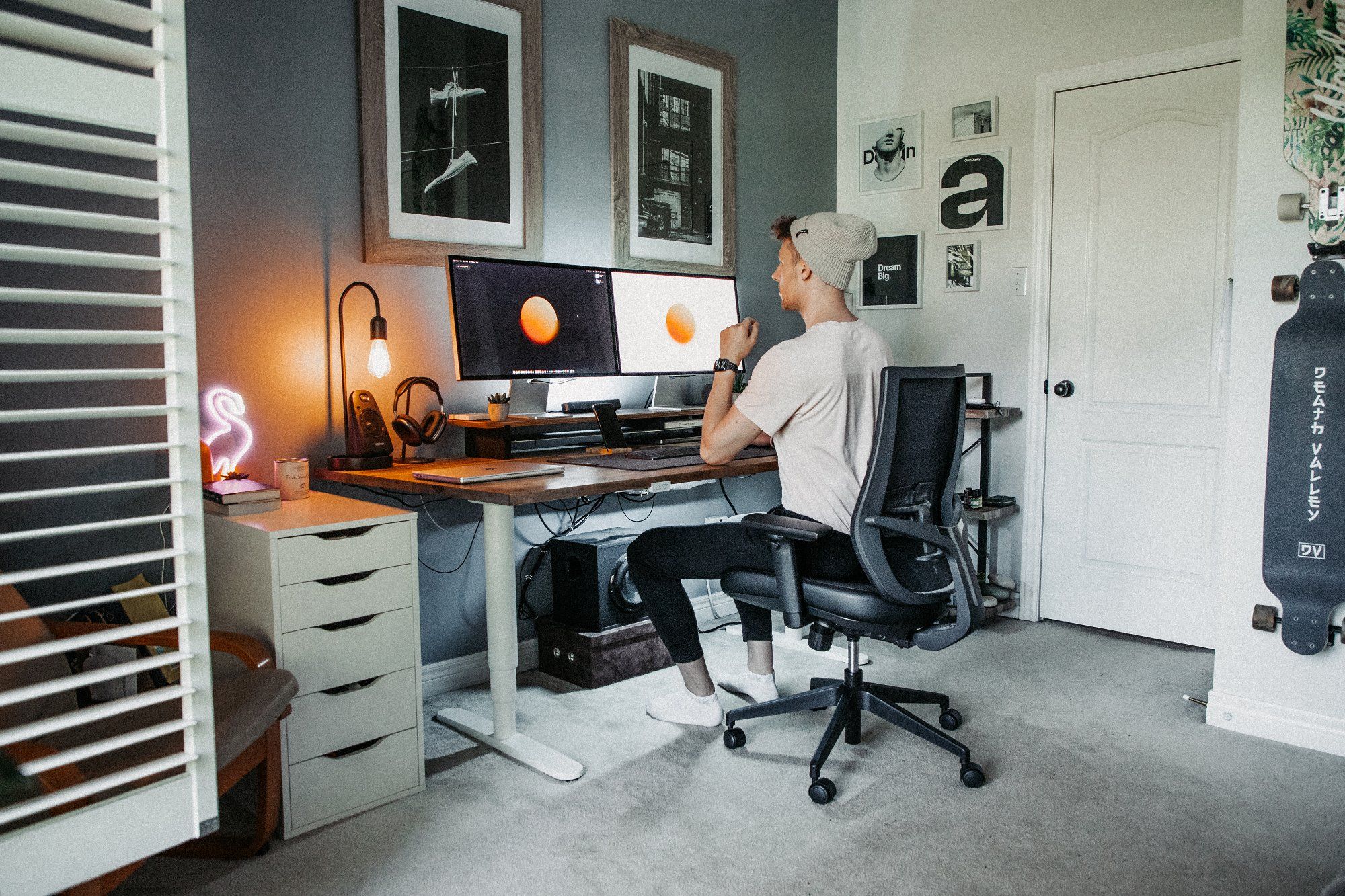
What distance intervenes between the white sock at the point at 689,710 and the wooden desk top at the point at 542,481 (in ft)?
2.08

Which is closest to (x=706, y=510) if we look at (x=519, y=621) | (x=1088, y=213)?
(x=519, y=621)

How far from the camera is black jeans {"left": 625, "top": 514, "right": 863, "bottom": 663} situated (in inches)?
85.4

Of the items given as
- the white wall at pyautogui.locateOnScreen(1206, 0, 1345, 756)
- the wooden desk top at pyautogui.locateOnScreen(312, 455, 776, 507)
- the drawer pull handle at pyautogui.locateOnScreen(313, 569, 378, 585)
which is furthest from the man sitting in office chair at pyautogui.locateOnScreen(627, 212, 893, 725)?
the white wall at pyautogui.locateOnScreen(1206, 0, 1345, 756)

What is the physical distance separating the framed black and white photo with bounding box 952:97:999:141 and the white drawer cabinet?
273cm

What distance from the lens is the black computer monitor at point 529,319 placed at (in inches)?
102

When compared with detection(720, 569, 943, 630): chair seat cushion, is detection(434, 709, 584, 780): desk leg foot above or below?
below

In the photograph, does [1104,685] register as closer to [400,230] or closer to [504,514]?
[504,514]

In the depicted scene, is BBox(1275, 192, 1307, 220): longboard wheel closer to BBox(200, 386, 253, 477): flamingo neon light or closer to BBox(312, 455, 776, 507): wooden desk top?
BBox(312, 455, 776, 507): wooden desk top

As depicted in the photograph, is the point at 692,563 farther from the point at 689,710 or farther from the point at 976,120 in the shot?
the point at 976,120

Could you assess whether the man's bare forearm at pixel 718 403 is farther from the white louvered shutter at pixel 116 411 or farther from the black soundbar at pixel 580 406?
the white louvered shutter at pixel 116 411

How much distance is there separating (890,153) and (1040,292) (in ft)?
2.90

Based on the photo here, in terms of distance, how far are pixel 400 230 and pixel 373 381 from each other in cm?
43

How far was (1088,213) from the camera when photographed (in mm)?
3484

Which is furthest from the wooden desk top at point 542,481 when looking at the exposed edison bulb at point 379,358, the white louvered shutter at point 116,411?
the white louvered shutter at point 116,411
